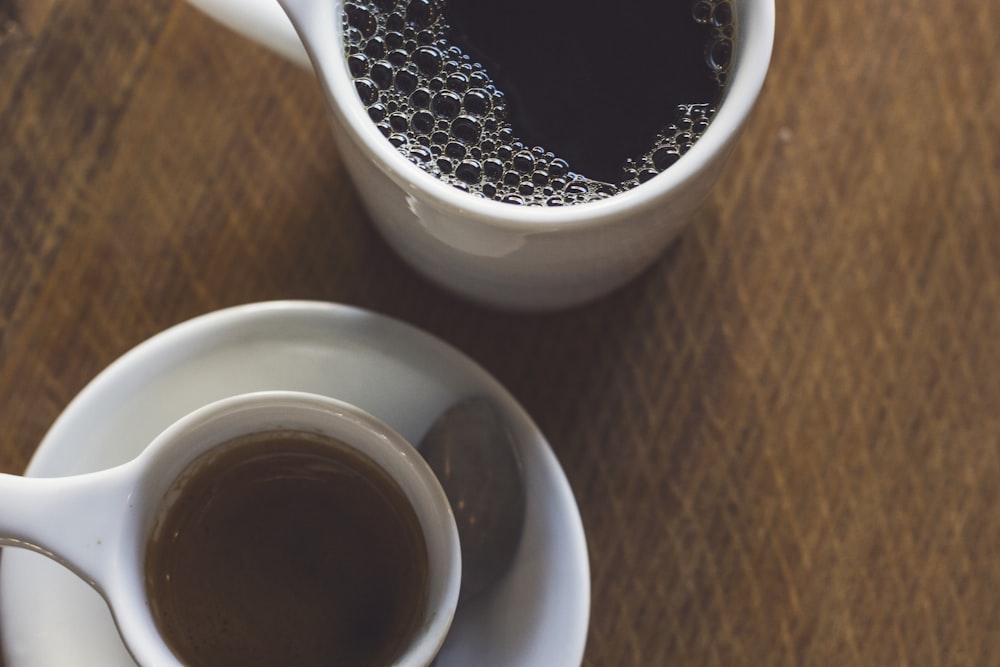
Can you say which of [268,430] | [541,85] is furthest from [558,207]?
[268,430]

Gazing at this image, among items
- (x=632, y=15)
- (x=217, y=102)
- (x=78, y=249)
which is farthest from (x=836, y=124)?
(x=78, y=249)

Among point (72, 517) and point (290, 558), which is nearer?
point (72, 517)

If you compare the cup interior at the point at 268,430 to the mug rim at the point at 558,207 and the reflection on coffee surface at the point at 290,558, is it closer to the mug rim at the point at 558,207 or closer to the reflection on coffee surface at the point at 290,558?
the reflection on coffee surface at the point at 290,558

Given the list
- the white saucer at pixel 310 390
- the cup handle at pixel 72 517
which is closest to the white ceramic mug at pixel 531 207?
the white saucer at pixel 310 390

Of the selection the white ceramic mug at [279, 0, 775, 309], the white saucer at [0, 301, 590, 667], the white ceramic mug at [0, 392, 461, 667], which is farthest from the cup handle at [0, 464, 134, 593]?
the white ceramic mug at [279, 0, 775, 309]

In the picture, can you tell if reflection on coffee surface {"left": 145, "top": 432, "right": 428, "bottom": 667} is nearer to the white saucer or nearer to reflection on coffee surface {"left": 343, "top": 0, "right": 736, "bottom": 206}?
the white saucer

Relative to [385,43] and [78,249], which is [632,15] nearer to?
[385,43]

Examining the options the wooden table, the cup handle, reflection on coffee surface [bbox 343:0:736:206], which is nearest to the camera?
the cup handle

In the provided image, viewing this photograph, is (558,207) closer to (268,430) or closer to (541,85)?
(541,85)
